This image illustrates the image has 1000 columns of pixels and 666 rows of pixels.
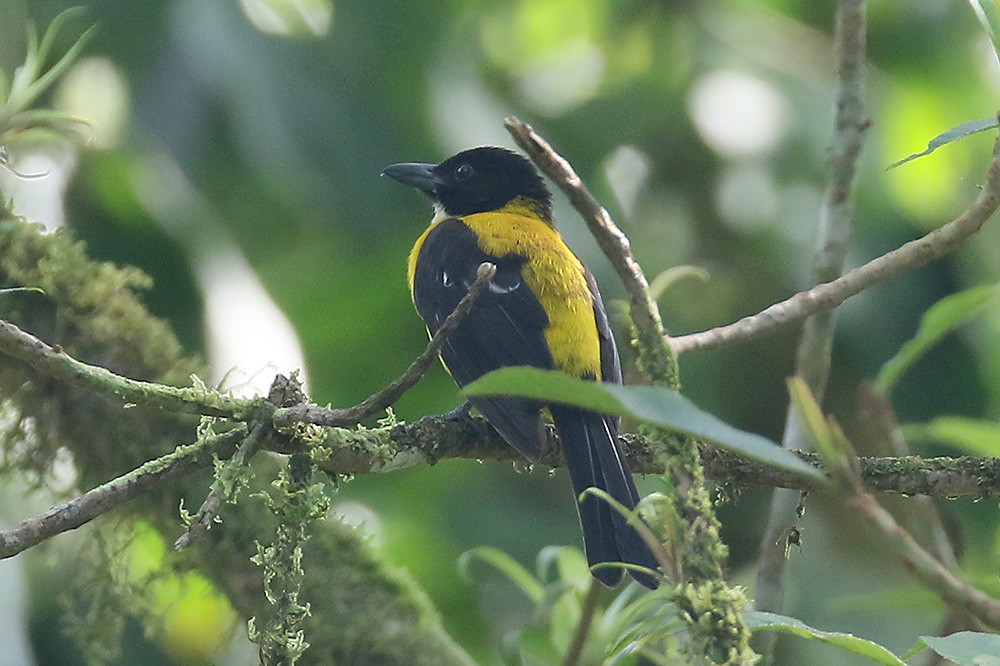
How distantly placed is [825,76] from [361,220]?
2.53m

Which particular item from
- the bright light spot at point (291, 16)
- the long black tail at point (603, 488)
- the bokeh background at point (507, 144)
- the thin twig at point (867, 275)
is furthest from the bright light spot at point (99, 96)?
the thin twig at point (867, 275)

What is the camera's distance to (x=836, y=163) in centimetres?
313

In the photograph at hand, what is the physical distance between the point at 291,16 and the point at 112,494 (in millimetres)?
3278

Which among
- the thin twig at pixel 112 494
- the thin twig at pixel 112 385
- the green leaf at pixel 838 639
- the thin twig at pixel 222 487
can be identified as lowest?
the green leaf at pixel 838 639

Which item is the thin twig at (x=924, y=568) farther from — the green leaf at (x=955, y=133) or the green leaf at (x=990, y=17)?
the green leaf at (x=990, y=17)

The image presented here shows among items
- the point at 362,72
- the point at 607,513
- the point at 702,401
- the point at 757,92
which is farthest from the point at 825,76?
the point at 607,513

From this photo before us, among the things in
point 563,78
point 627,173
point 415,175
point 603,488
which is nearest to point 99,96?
point 415,175

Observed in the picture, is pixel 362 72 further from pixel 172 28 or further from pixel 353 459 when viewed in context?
pixel 353 459

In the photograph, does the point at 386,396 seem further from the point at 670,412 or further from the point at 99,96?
the point at 99,96

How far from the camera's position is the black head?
15.5ft

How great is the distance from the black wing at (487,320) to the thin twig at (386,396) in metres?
0.83

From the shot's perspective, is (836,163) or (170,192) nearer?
(836,163)

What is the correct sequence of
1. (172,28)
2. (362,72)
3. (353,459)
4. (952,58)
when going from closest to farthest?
(353,459)
(172,28)
(362,72)
(952,58)

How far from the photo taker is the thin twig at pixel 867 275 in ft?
7.42
